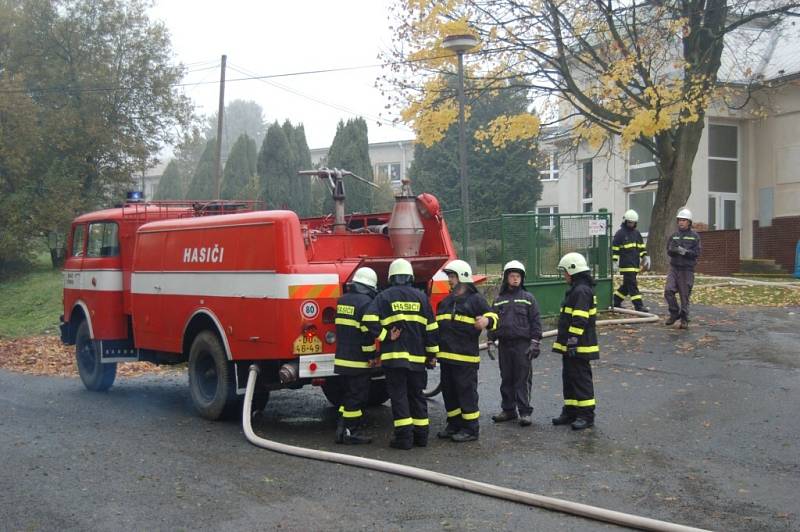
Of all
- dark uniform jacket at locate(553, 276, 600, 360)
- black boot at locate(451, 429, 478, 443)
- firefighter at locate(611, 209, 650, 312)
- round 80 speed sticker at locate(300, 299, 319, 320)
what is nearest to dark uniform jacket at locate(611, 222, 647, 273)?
firefighter at locate(611, 209, 650, 312)

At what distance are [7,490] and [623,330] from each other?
10.1 meters

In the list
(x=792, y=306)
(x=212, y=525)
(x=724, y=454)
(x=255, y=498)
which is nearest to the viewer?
(x=212, y=525)

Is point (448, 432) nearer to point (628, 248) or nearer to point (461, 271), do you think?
point (461, 271)

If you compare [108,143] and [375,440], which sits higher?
[108,143]

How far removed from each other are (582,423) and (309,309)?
281 centimetres

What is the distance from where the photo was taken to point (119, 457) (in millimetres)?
7211

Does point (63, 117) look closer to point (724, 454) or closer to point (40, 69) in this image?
point (40, 69)

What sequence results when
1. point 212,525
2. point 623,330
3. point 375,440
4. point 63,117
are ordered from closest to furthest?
point 212,525 < point 375,440 < point 623,330 < point 63,117

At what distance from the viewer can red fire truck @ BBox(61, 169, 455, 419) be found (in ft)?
25.8

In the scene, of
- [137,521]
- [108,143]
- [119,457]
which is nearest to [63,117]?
[108,143]

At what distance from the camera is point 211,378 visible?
29.6ft

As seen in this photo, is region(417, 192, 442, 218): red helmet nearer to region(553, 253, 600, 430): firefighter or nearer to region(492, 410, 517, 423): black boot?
region(553, 253, 600, 430): firefighter

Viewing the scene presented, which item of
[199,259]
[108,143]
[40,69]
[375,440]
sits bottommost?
[375,440]

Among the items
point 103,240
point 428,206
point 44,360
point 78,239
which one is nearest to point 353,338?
point 428,206
